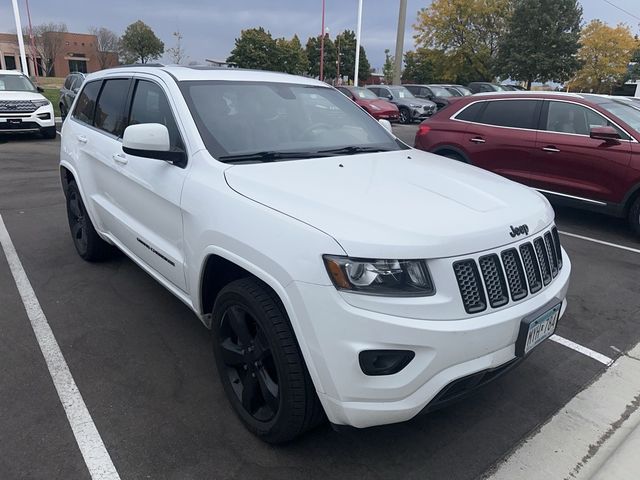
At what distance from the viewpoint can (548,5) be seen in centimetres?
3581

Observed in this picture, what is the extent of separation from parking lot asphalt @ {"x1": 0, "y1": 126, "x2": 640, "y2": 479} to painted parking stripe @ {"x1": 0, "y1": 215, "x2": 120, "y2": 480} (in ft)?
0.12

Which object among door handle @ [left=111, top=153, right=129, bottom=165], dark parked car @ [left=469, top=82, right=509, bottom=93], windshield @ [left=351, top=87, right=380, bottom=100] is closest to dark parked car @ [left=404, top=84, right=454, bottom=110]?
dark parked car @ [left=469, top=82, right=509, bottom=93]

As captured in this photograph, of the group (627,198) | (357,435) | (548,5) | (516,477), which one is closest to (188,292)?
(357,435)

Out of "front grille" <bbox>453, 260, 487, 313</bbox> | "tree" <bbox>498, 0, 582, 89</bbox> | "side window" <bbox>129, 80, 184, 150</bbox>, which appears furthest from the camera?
"tree" <bbox>498, 0, 582, 89</bbox>

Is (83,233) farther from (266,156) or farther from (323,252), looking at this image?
(323,252)

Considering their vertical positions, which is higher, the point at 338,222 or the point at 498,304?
the point at 338,222

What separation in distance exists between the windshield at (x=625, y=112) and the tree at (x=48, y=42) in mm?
65172

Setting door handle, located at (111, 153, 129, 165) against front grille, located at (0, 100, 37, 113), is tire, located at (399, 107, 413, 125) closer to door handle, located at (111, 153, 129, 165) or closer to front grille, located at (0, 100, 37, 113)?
front grille, located at (0, 100, 37, 113)

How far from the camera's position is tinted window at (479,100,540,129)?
6.99 metres

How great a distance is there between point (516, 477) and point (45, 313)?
3457 millimetres

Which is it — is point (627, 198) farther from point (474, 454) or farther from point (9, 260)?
point (9, 260)

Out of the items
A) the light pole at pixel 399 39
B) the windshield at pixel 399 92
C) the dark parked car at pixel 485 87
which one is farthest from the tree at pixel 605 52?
the windshield at pixel 399 92

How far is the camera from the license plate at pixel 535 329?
7.38ft

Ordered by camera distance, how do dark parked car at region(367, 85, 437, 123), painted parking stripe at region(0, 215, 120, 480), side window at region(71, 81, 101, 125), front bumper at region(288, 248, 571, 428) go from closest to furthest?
front bumper at region(288, 248, 571, 428), painted parking stripe at region(0, 215, 120, 480), side window at region(71, 81, 101, 125), dark parked car at region(367, 85, 437, 123)
